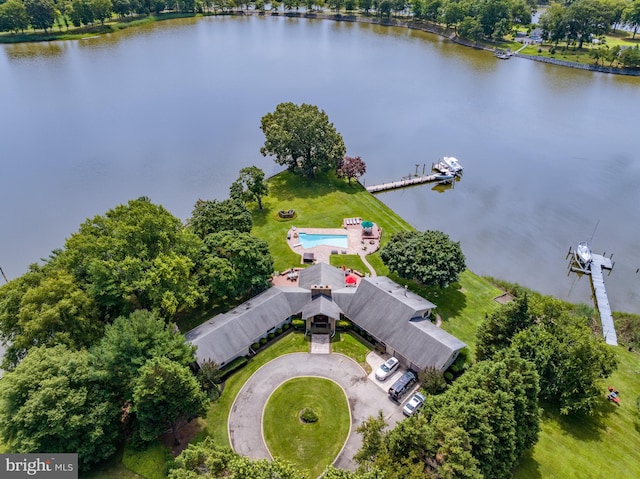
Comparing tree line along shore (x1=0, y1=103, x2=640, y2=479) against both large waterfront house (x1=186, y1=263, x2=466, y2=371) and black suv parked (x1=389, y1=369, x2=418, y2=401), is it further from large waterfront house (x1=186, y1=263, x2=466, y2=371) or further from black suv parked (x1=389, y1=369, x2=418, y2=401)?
large waterfront house (x1=186, y1=263, x2=466, y2=371)

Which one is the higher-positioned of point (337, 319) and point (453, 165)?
point (453, 165)

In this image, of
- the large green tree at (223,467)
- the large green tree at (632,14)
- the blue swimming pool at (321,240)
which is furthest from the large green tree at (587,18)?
the large green tree at (223,467)

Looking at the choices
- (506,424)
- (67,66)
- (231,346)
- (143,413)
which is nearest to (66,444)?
(143,413)

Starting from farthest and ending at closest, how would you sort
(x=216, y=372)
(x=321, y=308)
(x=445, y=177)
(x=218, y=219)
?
(x=445, y=177) < (x=218, y=219) < (x=321, y=308) < (x=216, y=372)

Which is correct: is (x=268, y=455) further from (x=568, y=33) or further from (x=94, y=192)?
(x=568, y=33)

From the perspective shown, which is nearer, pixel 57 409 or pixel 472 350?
pixel 57 409

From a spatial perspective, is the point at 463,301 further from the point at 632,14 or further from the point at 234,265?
the point at 632,14

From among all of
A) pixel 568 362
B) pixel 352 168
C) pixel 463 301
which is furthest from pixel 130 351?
pixel 352 168

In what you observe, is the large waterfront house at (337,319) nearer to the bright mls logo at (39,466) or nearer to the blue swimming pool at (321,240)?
the blue swimming pool at (321,240)
